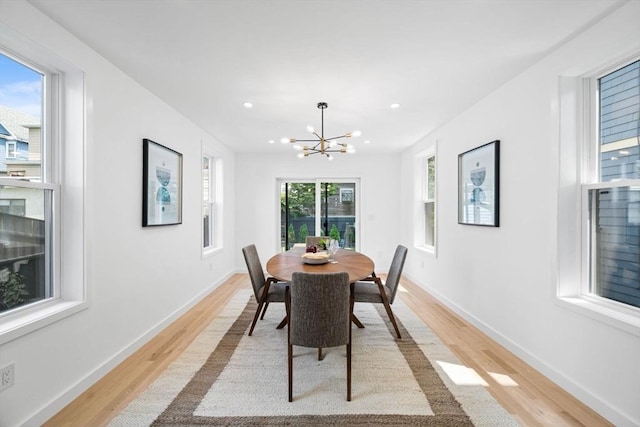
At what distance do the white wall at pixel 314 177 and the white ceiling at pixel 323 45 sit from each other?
8.42 ft

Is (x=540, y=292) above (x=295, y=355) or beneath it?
above

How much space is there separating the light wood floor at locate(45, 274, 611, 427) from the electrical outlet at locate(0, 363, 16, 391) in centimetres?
37

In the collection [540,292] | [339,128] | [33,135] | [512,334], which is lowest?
[512,334]

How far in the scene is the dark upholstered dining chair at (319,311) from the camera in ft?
6.35

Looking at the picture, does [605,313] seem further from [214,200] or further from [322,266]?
[214,200]

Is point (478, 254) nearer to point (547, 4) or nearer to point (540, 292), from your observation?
point (540, 292)

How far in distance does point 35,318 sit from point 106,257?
64 centimetres

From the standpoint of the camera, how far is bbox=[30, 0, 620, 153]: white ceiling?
5.65ft

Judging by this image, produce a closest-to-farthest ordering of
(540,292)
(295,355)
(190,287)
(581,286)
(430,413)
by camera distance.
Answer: (430,413) < (581,286) < (540,292) < (295,355) < (190,287)

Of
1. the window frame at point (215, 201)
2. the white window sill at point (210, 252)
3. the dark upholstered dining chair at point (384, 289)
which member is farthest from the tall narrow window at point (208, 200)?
the dark upholstered dining chair at point (384, 289)

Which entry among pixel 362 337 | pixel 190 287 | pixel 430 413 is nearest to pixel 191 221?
pixel 190 287

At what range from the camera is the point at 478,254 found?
3205 mm

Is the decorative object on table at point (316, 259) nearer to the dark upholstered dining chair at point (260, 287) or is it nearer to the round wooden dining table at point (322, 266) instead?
the round wooden dining table at point (322, 266)

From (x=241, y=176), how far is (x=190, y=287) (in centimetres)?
268
